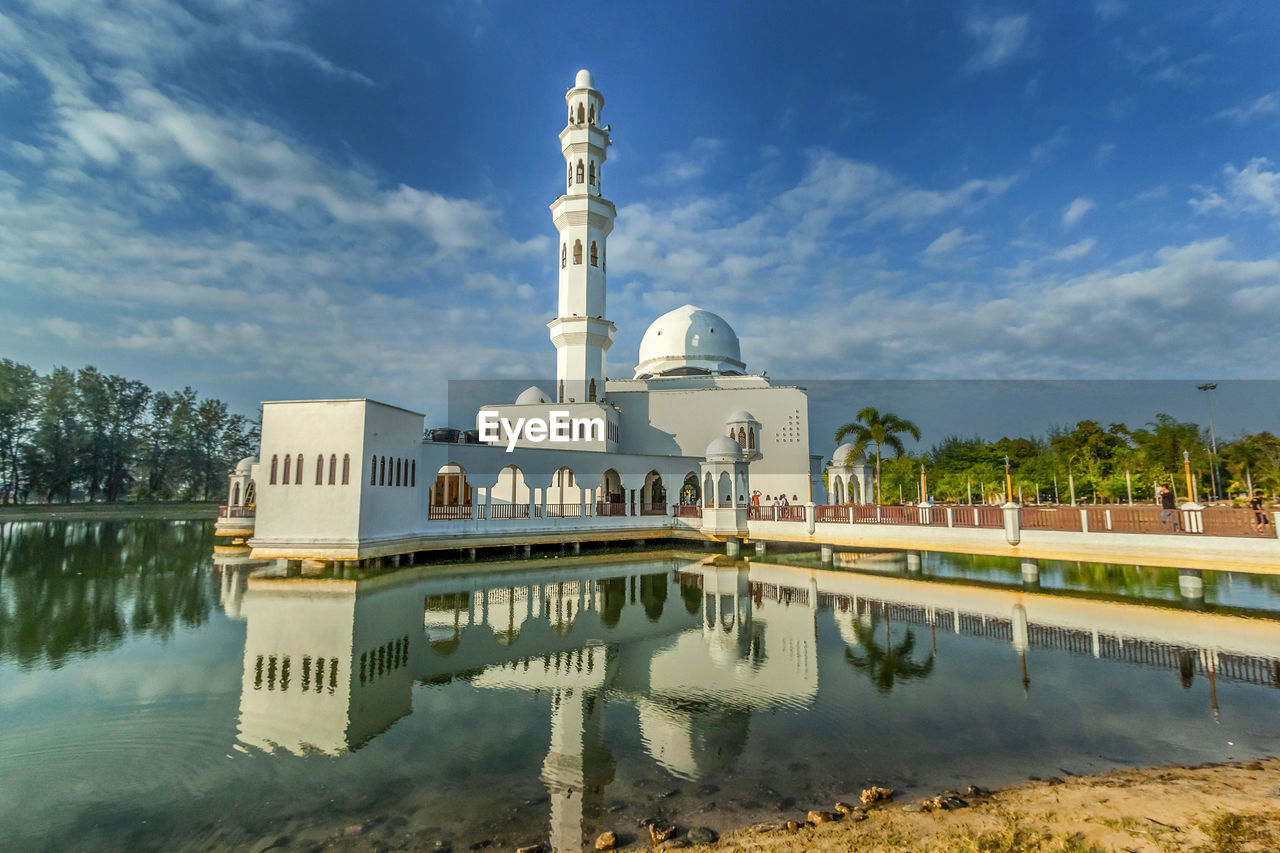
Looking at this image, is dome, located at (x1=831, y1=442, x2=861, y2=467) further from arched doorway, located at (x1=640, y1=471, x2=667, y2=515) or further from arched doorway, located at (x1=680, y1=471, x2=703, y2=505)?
arched doorway, located at (x1=680, y1=471, x2=703, y2=505)

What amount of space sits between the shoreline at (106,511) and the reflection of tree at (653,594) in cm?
4335

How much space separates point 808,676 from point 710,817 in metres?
4.35

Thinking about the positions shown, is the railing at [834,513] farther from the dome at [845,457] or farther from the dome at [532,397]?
the dome at [532,397]

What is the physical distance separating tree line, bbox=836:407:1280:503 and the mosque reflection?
14.1 meters

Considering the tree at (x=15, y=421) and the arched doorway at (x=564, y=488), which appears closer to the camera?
the arched doorway at (x=564, y=488)

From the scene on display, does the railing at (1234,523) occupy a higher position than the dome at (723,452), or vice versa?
the dome at (723,452)

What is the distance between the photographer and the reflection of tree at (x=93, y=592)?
1036 centimetres

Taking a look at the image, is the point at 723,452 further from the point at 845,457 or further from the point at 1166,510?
the point at 1166,510

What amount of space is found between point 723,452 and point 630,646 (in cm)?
1429

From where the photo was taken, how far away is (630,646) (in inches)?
408

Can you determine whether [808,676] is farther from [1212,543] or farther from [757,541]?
[757,541]

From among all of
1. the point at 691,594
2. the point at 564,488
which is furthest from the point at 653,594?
the point at 564,488

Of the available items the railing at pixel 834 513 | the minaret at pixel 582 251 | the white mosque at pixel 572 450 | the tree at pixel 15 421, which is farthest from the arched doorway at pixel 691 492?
the tree at pixel 15 421

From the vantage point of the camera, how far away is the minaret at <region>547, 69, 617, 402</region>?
28953 millimetres
